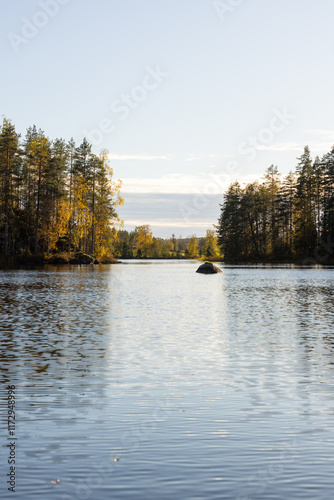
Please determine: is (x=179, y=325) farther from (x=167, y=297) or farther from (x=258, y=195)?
(x=258, y=195)

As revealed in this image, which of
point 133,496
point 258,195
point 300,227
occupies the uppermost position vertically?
point 258,195

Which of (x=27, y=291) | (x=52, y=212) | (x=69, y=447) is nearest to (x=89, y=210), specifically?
(x=52, y=212)

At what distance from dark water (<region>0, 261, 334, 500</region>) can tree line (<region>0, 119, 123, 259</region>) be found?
66469mm

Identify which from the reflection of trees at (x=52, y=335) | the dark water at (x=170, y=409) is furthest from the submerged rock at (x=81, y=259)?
→ the dark water at (x=170, y=409)

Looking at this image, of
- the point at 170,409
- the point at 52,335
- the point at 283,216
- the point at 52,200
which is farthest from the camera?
the point at 283,216

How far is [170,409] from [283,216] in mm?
114792

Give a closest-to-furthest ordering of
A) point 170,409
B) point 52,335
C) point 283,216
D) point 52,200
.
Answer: point 170,409, point 52,335, point 52,200, point 283,216

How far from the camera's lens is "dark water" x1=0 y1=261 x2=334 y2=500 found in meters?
6.50

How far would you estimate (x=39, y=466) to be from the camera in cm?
694

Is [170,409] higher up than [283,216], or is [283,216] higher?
[283,216]

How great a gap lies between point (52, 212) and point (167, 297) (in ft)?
188

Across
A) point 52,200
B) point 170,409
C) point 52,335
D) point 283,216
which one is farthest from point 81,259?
point 170,409

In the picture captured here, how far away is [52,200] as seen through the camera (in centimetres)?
9144

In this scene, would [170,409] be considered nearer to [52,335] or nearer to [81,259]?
[52,335]
